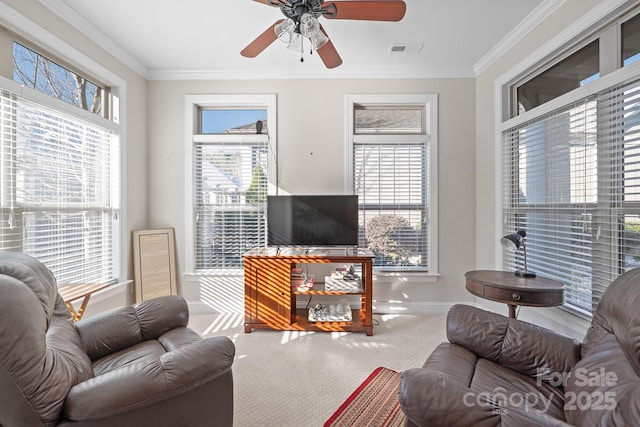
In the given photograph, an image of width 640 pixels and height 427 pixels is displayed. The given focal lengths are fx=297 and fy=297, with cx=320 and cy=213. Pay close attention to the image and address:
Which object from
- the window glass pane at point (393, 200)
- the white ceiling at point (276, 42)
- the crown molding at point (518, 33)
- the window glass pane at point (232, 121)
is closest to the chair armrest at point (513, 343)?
the window glass pane at point (393, 200)

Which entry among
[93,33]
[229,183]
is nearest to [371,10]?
[229,183]

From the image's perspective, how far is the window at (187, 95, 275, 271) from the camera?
3.42 meters

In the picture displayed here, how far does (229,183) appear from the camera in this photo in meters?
3.46

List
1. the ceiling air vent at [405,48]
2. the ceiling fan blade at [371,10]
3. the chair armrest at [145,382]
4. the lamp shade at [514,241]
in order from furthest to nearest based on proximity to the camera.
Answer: the ceiling air vent at [405,48] < the lamp shade at [514,241] < the ceiling fan blade at [371,10] < the chair armrest at [145,382]

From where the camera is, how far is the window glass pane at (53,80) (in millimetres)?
2125

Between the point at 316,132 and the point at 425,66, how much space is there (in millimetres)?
Result: 1399

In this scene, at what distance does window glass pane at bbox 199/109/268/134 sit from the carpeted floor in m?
2.16

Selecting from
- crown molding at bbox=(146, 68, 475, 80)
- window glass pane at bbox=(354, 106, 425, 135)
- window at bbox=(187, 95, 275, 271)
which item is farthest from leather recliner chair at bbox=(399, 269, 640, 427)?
crown molding at bbox=(146, 68, 475, 80)

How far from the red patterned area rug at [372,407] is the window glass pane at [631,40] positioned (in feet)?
8.35

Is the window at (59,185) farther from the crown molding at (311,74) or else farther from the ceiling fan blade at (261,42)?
the ceiling fan blade at (261,42)

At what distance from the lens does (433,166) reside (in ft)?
11.0

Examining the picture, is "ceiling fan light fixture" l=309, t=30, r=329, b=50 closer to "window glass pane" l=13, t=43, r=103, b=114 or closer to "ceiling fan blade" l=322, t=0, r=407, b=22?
"ceiling fan blade" l=322, t=0, r=407, b=22

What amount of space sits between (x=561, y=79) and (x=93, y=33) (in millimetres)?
3957

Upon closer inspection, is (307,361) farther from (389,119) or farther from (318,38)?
(389,119)
